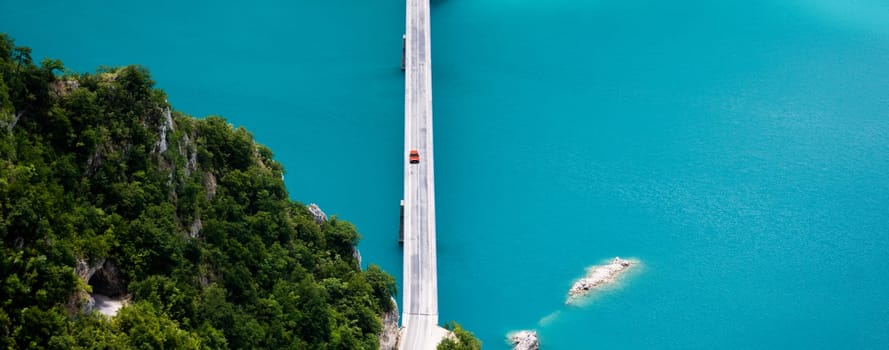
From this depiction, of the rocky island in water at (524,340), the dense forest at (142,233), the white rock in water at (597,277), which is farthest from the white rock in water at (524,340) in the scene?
the dense forest at (142,233)

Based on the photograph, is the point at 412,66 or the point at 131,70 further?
the point at 412,66

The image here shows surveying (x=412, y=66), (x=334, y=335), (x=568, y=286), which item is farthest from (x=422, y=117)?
(x=334, y=335)

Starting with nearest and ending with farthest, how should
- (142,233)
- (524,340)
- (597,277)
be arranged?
(142,233), (524,340), (597,277)

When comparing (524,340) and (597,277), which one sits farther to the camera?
(597,277)

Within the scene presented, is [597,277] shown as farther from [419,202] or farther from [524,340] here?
[419,202]

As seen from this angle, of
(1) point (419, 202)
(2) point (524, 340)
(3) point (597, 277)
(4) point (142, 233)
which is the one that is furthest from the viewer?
(1) point (419, 202)

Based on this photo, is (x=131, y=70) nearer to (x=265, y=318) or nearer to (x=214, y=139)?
(x=214, y=139)

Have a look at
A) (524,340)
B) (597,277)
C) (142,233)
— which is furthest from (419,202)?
(142,233)
